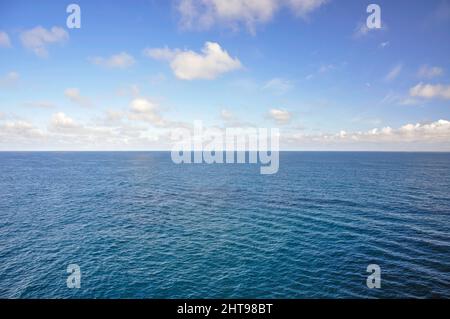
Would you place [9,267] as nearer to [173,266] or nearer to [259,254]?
[173,266]

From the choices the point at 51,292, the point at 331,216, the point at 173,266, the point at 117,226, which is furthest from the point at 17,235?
the point at 331,216

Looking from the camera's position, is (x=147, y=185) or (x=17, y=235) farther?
(x=147, y=185)

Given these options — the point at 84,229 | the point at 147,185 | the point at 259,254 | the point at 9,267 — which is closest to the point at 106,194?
the point at 147,185
